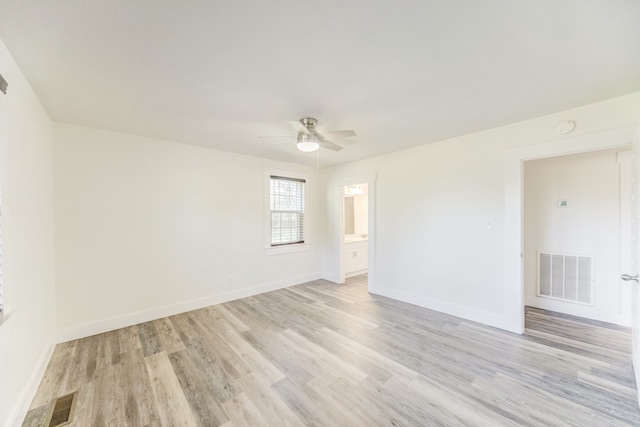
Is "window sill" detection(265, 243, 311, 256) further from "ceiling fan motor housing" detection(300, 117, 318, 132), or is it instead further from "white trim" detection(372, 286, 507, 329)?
"ceiling fan motor housing" detection(300, 117, 318, 132)

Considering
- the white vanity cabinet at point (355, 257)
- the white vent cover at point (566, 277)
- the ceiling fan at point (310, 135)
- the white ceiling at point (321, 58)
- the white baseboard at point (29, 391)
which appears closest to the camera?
the white ceiling at point (321, 58)

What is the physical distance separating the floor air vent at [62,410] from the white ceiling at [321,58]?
96.9 inches

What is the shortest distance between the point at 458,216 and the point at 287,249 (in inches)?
118

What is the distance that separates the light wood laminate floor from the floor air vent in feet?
0.15

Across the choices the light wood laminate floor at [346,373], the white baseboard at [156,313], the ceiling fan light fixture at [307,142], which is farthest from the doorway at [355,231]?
the ceiling fan light fixture at [307,142]

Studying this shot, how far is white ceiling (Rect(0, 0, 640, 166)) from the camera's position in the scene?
129 centimetres

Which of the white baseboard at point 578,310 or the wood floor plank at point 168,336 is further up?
the white baseboard at point 578,310

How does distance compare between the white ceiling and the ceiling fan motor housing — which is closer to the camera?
→ the white ceiling

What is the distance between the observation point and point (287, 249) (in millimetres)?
4805

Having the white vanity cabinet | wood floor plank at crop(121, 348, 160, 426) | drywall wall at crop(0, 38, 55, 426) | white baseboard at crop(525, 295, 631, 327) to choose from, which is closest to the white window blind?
the white vanity cabinet

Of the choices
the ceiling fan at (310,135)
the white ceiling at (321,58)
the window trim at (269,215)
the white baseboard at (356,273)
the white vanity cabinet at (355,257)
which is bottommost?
the white baseboard at (356,273)

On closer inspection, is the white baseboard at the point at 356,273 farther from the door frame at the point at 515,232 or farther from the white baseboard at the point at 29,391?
the white baseboard at the point at 29,391

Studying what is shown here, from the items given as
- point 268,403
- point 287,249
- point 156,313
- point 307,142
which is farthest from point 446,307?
point 156,313

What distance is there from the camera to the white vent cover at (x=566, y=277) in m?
3.24
